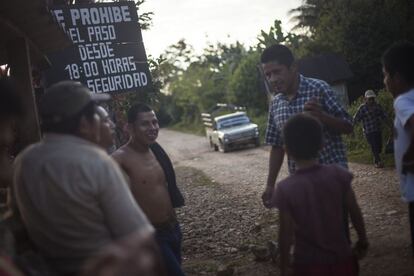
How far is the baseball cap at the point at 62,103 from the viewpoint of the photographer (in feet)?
7.23

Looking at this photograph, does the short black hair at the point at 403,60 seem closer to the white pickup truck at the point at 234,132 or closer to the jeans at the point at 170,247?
the jeans at the point at 170,247

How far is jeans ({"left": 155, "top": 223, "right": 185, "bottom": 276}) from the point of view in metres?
3.89

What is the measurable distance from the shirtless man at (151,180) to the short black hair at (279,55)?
1118 millimetres

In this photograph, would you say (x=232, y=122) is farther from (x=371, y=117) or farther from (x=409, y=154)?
(x=409, y=154)

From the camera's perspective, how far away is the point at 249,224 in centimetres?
821

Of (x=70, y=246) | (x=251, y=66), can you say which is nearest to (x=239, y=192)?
(x=70, y=246)

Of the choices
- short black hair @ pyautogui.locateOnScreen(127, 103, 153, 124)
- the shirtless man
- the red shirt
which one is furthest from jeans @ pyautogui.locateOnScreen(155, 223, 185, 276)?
the red shirt

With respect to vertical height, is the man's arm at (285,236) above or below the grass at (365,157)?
above

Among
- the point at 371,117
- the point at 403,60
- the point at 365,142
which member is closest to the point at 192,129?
the point at 365,142

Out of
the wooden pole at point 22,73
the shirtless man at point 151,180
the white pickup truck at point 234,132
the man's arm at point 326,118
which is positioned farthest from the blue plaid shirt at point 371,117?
the white pickup truck at point 234,132

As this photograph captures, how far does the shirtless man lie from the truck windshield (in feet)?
59.3

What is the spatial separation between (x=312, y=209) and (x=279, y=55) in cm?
148

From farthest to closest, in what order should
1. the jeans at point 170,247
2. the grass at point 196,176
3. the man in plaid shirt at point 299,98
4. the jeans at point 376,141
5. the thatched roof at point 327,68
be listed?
the thatched roof at point 327,68, the grass at point 196,176, the jeans at point 376,141, the jeans at point 170,247, the man in plaid shirt at point 299,98

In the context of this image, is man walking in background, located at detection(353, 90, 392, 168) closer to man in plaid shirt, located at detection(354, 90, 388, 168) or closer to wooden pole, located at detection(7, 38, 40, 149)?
man in plaid shirt, located at detection(354, 90, 388, 168)
